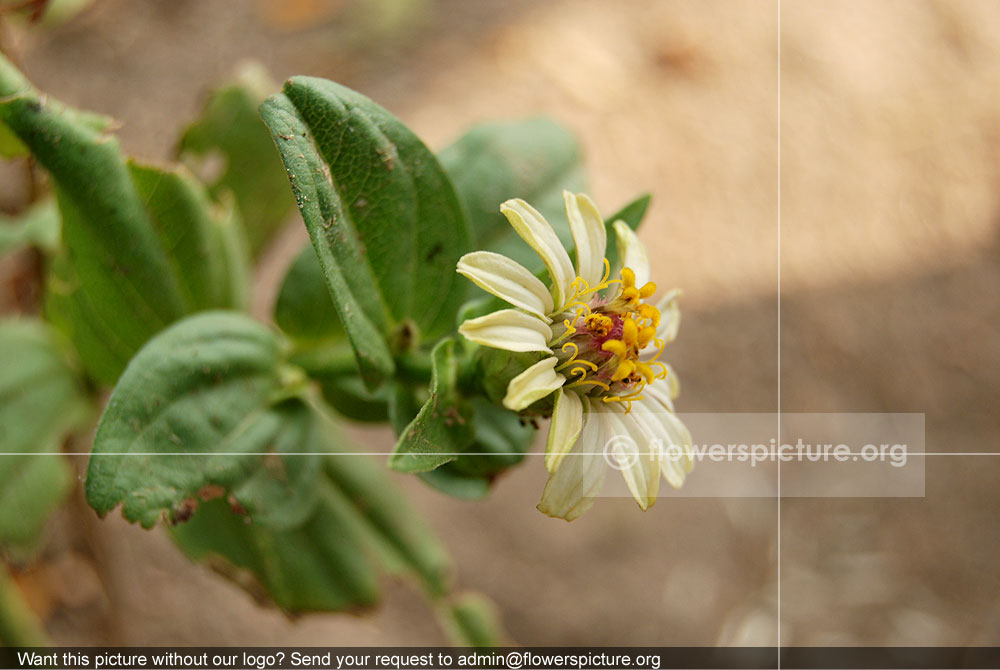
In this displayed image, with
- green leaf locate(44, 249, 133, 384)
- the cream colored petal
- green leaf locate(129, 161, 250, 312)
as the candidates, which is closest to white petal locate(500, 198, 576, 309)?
the cream colored petal

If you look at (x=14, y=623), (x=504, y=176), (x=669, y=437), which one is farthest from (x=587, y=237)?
(x=14, y=623)

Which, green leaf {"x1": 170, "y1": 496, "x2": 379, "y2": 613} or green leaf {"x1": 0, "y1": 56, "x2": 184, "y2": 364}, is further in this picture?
green leaf {"x1": 170, "y1": 496, "x2": 379, "y2": 613}

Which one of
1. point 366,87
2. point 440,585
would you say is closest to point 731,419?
point 440,585

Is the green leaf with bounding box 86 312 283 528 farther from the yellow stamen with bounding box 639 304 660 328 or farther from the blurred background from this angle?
the blurred background

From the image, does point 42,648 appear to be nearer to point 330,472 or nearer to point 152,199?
point 330,472

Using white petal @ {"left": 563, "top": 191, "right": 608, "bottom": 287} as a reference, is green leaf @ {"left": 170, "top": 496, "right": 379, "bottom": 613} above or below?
below

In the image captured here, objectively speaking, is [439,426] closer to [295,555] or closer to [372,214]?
[372,214]

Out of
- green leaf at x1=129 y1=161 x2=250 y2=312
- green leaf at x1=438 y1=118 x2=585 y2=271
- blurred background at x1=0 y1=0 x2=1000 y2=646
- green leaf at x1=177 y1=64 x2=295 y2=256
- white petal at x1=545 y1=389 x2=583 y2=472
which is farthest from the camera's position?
blurred background at x1=0 y1=0 x2=1000 y2=646
